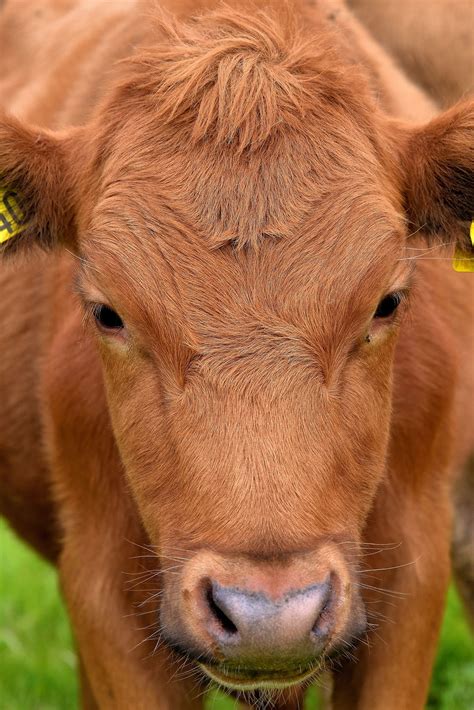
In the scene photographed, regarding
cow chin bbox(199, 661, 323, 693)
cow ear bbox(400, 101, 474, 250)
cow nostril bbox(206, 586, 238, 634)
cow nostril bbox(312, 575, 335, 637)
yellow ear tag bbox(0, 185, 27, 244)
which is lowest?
cow chin bbox(199, 661, 323, 693)

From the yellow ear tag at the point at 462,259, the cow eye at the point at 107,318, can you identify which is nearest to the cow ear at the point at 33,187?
the cow eye at the point at 107,318

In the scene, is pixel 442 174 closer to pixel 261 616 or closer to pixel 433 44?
pixel 261 616

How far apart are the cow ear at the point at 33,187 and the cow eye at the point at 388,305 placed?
112 centimetres

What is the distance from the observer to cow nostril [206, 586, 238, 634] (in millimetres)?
3902

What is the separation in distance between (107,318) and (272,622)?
3.84 ft

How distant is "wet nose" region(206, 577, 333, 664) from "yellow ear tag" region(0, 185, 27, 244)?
151cm

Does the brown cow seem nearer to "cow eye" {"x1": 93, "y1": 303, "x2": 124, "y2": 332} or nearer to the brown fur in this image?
"cow eye" {"x1": 93, "y1": 303, "x2": 124, "y2": 332}

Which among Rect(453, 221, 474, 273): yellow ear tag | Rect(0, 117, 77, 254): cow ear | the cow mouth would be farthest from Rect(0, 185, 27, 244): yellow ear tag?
the cow mouth

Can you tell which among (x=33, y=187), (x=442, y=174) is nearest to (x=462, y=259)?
(x=442, y=174)

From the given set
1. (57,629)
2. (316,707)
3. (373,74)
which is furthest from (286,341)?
(57,629)

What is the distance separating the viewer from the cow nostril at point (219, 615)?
12.8ft

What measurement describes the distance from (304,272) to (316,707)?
372 cm

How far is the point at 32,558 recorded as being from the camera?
31.3 feet

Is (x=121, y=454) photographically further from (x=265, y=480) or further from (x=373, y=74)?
(x=373, y=74)
